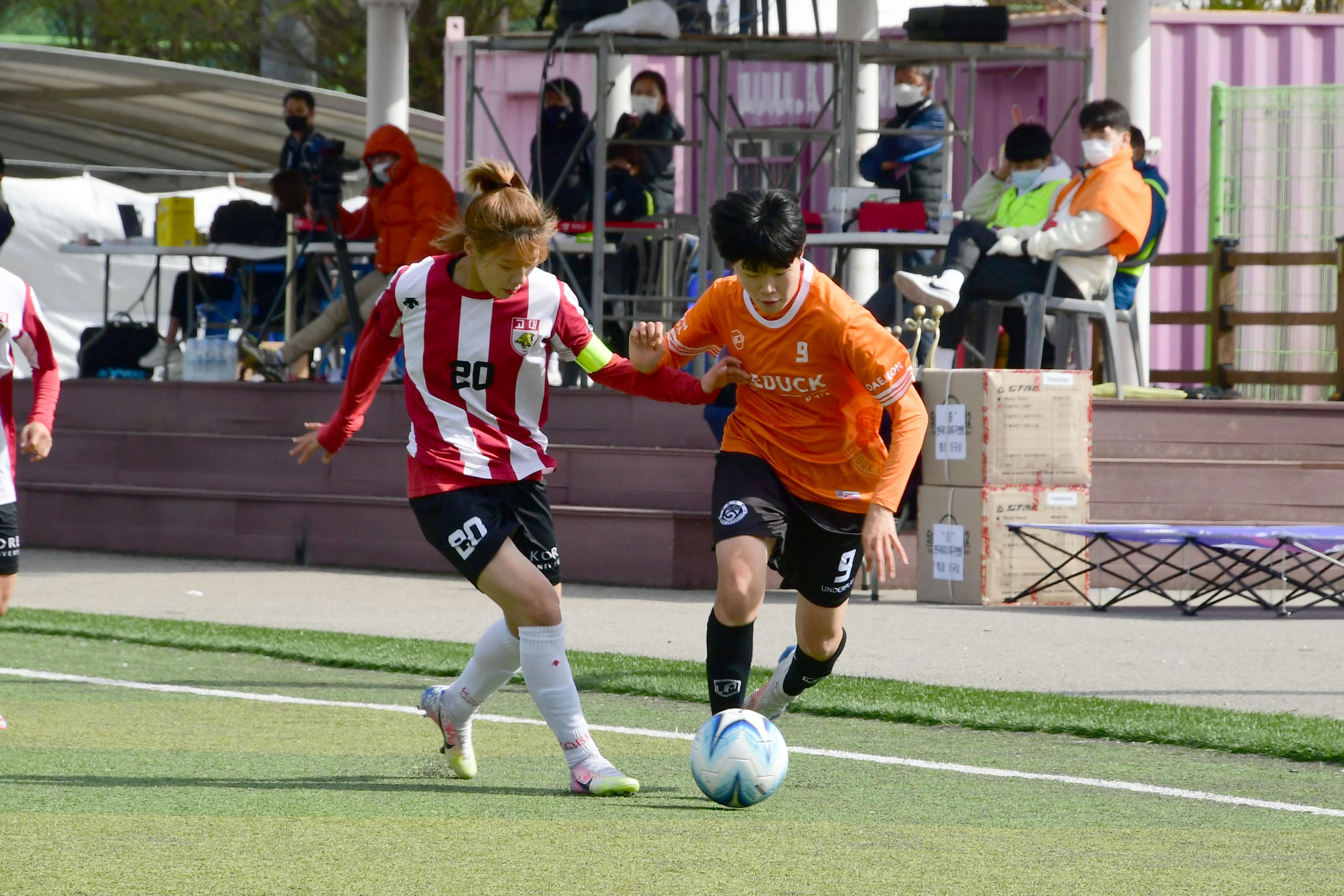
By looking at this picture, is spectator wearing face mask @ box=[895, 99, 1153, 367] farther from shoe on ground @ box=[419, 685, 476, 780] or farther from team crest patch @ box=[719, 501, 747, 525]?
shoe on ground @ box=[419, 685, 476, 780]

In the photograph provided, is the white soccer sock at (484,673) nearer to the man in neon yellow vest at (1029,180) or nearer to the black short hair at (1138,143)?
the man in neon yellow vest at (1029,180)

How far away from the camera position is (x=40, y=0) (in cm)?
4066

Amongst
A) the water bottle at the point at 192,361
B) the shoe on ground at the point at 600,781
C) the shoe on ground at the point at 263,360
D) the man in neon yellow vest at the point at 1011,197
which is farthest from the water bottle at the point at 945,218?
the shoe on ground at the point at 600,781

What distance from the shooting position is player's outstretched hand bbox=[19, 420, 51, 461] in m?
7.70

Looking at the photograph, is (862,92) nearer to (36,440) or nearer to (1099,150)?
(1099,150)

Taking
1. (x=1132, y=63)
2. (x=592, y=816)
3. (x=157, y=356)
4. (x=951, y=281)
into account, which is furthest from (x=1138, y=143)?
(x=592, y=816)

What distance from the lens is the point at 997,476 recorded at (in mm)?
12039

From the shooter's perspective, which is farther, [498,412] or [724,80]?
[724,80]

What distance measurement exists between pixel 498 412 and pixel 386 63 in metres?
13.3

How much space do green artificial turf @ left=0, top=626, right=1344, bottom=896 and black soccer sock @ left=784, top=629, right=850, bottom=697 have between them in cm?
27

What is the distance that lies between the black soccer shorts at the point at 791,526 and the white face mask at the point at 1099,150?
674cm

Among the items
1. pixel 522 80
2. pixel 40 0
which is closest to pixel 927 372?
pixel 522 80

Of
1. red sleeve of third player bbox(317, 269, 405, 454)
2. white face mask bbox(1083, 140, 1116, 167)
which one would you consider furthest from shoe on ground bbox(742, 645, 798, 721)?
white face mask bbox(1083, 140, 1116, 167)

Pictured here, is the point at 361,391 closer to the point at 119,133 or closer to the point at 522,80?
the point at 522,80
